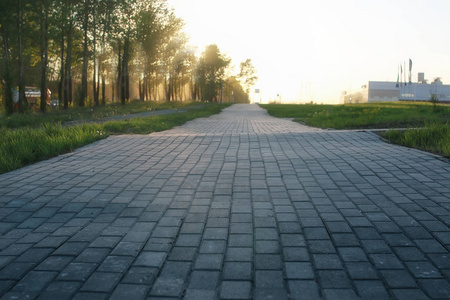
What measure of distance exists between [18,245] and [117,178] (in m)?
2.25

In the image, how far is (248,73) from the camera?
88.8 metres

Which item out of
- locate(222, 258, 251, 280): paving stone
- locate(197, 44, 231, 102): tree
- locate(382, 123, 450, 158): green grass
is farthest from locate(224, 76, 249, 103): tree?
locate(222, 258, 251, 280): paving stone

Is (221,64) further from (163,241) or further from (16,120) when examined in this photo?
(163,241)

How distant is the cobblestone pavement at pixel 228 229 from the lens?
8.52ft

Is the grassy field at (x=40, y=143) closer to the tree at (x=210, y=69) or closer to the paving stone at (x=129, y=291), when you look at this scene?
the paving stone at (x=129, y=291)

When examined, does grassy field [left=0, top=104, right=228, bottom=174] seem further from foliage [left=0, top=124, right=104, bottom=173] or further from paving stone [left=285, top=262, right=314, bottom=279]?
paving stone [left=285, top=262, right=314, bottom=279]

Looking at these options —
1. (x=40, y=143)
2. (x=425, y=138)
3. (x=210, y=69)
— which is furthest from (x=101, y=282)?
(x=210, y=69)

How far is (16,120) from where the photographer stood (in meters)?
15.2

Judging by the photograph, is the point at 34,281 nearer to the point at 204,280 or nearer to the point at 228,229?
the point at 204,280

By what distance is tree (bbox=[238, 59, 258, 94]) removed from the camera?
8875 cm

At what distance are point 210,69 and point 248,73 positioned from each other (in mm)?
22623

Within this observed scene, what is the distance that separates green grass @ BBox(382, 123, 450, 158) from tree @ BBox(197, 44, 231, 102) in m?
59.9

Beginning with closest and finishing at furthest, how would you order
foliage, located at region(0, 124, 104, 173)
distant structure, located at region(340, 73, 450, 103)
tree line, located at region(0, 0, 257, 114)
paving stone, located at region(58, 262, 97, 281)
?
paving stone, located at region(58, 262, 97, 281) < foliage, located at region(0, 124, 104, 173) < tree line, located at region(0, 0, 257, 114) < distant structure, located at region(340, 73, 450, 103)

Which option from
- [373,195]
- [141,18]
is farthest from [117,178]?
[141,18]
